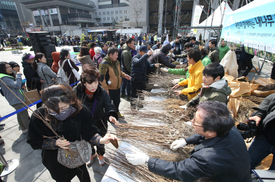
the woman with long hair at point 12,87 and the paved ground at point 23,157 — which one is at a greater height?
the woman with long hair at point 12,87

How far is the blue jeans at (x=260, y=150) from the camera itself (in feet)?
5.39

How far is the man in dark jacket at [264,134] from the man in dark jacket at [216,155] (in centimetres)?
94

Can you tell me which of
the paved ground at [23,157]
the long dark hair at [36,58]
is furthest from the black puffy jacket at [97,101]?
the long dark hair at [36,58]

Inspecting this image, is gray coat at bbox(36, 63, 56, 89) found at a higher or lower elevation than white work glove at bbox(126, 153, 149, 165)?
higher

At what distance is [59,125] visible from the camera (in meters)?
1.26

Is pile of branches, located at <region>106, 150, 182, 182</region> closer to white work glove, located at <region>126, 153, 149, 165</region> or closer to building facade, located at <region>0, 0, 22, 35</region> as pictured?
white work glove, located at <region>126, 153, 149, 165</region>

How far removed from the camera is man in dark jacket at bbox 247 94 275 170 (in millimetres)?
1544

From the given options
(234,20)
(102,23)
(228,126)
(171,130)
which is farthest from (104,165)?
(102,23)

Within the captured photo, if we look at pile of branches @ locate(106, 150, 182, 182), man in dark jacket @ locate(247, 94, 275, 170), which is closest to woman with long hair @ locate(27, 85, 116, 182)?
pile of branches @ locate(106, 150, 182, 182)

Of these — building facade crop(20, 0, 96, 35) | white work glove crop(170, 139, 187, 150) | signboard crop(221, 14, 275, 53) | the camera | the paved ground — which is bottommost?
the paved ground

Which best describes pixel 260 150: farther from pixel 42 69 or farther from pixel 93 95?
pixel 42 69

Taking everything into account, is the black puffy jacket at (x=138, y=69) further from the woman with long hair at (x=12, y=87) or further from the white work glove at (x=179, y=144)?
the woman with long hair at (x=12, y=87)

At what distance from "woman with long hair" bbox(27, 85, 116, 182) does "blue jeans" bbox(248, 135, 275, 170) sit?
6.09ft

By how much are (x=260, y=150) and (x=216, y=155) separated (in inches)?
53.5
